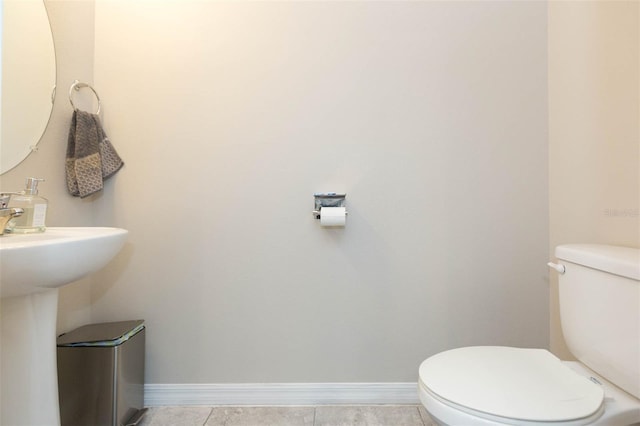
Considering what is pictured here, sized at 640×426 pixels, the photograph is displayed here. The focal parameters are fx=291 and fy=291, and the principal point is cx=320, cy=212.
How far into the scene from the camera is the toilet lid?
727mm

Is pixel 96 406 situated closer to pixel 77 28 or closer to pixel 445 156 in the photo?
pixel 77 28

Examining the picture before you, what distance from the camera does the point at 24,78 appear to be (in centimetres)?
108

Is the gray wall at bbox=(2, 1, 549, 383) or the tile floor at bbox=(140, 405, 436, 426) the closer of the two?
the tile floor at bbox=(140, 405, 436, 426)

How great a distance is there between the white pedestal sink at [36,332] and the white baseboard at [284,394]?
0.56m

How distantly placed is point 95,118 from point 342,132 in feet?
3.69

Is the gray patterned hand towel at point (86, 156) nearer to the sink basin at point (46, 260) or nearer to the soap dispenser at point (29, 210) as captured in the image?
the soap dispenser at point (29, 210)

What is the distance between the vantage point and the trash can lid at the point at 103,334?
1.14 meters

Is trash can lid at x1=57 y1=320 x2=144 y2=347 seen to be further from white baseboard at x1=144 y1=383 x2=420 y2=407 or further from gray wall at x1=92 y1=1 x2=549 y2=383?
white baseboard at x1=144 y1=383 x2=420 y2=407

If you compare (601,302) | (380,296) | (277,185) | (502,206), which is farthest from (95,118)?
(601,302)

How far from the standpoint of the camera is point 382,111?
4.51 ft

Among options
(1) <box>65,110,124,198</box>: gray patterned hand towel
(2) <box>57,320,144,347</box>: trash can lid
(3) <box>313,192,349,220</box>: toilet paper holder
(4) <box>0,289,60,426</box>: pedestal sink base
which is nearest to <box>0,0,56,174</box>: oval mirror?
(1) <box>65,110,124,198</box>: gray patterned hand towel

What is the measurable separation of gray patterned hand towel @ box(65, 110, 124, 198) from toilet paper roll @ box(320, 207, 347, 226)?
100cm

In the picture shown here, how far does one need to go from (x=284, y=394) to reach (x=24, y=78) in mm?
1664

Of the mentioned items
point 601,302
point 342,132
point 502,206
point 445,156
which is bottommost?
point 601,302
